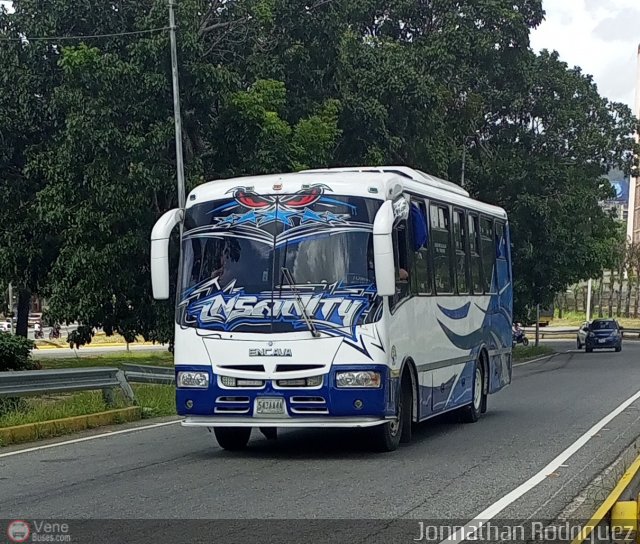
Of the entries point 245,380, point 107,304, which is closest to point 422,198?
point 245,380

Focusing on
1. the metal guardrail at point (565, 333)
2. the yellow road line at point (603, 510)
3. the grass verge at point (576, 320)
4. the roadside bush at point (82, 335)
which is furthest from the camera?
the grass verge at point (576, 320)

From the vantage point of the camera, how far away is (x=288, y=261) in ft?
41.1

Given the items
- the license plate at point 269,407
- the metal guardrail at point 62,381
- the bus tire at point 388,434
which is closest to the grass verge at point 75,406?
the metal guardrail at point 62,381

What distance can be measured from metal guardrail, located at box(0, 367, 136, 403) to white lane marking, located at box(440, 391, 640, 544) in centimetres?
726

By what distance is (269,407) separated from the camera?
1222 centimetres

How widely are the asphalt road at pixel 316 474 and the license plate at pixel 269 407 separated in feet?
1.74

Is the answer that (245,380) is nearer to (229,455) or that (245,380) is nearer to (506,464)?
(229,455)

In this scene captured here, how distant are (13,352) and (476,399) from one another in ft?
24.6

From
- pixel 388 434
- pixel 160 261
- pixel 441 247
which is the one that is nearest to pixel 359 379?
pixel 388 434

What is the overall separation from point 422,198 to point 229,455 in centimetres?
395

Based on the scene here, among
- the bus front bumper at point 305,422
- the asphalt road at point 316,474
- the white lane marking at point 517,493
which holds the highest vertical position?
the bus front bumper at point 305,422

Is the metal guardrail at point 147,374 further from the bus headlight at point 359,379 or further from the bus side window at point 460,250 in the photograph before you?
the bus headlight at point 359,379

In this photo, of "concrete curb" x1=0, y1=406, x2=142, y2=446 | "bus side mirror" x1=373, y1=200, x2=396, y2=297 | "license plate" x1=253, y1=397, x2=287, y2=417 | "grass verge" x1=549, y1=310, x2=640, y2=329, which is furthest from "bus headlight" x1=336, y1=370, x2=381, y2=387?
"grass verge" x1=549, y1=310, x2=640, y2=329

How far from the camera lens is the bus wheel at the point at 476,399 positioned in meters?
17.0
